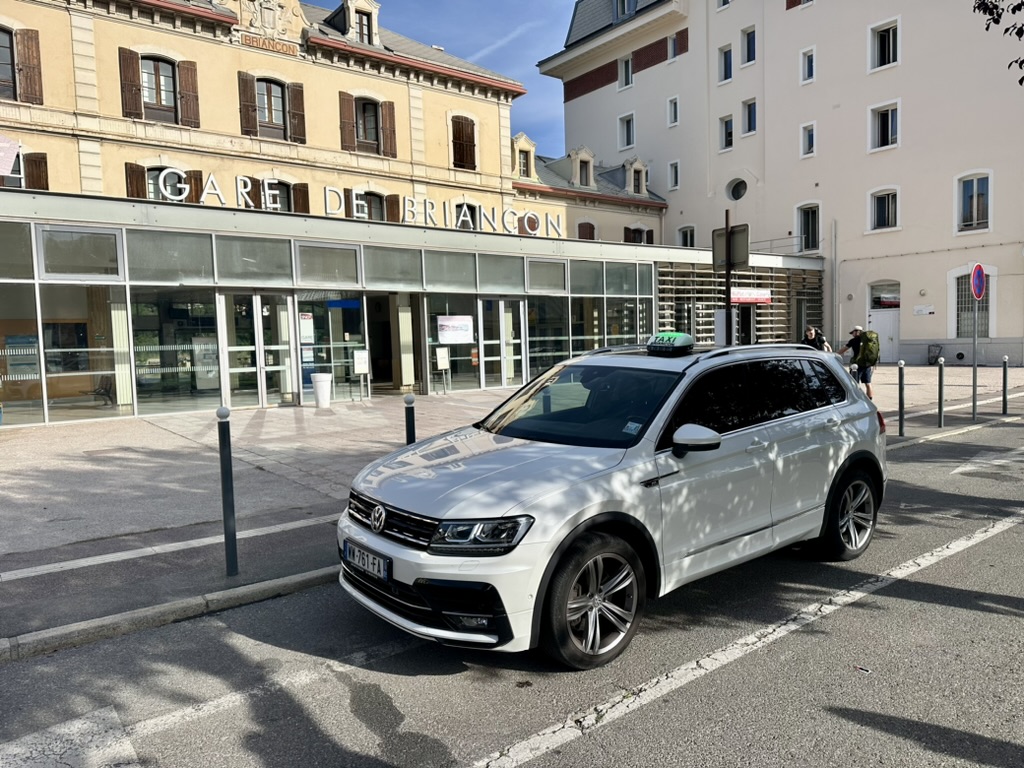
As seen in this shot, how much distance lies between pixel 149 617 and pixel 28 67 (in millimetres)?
19371

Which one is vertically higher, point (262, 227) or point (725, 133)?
point (725, 133)

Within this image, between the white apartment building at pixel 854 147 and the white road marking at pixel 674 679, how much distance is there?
19630mm

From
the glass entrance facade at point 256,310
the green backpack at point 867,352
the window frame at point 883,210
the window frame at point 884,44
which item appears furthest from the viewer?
the window frame at point 883,210

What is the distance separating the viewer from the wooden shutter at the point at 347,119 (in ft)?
76.7

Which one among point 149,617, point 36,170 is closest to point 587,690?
point 149,617

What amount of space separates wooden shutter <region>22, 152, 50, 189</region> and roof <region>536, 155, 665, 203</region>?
1935cm

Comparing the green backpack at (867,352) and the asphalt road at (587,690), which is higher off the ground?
the green backpack at (867,352)

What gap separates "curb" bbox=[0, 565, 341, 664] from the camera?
4.11 meters

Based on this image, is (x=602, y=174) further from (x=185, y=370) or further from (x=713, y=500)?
(x=713, y=500)

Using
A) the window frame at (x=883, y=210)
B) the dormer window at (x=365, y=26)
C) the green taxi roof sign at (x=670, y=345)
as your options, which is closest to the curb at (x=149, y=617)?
the green taxi roof sign at (x=670, y=345)

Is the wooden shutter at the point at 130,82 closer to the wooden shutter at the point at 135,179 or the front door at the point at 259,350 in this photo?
the wooden shutter at the point at 135,179

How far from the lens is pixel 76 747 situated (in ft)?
10.3

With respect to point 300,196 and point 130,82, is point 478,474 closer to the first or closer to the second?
point 130,82

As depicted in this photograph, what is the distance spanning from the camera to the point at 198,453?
34.2 ft
